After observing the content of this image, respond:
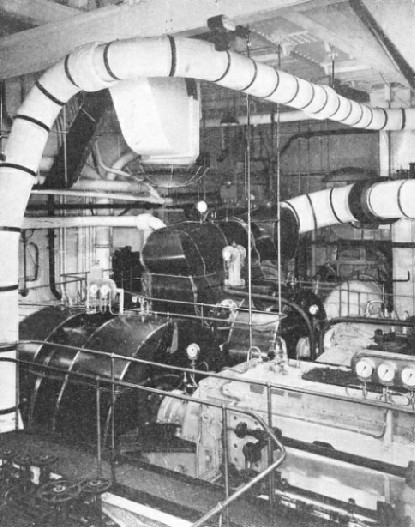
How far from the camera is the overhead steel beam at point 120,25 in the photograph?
4.53 m

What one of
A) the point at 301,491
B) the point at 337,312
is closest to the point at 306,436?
the point at 301,491

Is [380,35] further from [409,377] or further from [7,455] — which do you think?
[7,455]

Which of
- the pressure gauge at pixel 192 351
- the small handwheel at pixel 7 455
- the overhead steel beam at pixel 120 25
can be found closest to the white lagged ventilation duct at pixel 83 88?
the overhead steel beam at pixel 120 25

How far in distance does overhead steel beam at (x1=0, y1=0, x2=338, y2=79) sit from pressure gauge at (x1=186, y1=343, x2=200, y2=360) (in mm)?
3269

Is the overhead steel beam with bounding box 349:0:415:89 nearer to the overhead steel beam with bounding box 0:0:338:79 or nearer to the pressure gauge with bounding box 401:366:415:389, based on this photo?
the overhead steel beam with bounding box 0:0:338:79

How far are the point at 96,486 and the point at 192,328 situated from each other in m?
2.69

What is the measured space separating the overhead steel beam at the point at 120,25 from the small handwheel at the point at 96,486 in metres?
3.62

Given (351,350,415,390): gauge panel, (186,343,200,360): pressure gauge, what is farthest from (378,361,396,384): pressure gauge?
(186,343,200,360): pressure gauge

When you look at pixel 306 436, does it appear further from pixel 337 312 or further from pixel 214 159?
pixel 214 159

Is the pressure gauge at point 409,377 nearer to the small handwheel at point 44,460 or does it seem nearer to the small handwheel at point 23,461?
the small handwheel at point 44,460

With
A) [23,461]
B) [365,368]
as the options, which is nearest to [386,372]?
[365,368]

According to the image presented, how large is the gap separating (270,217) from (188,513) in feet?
18.5

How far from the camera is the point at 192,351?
6648mm

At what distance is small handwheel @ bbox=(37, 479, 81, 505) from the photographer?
4.15 metres
